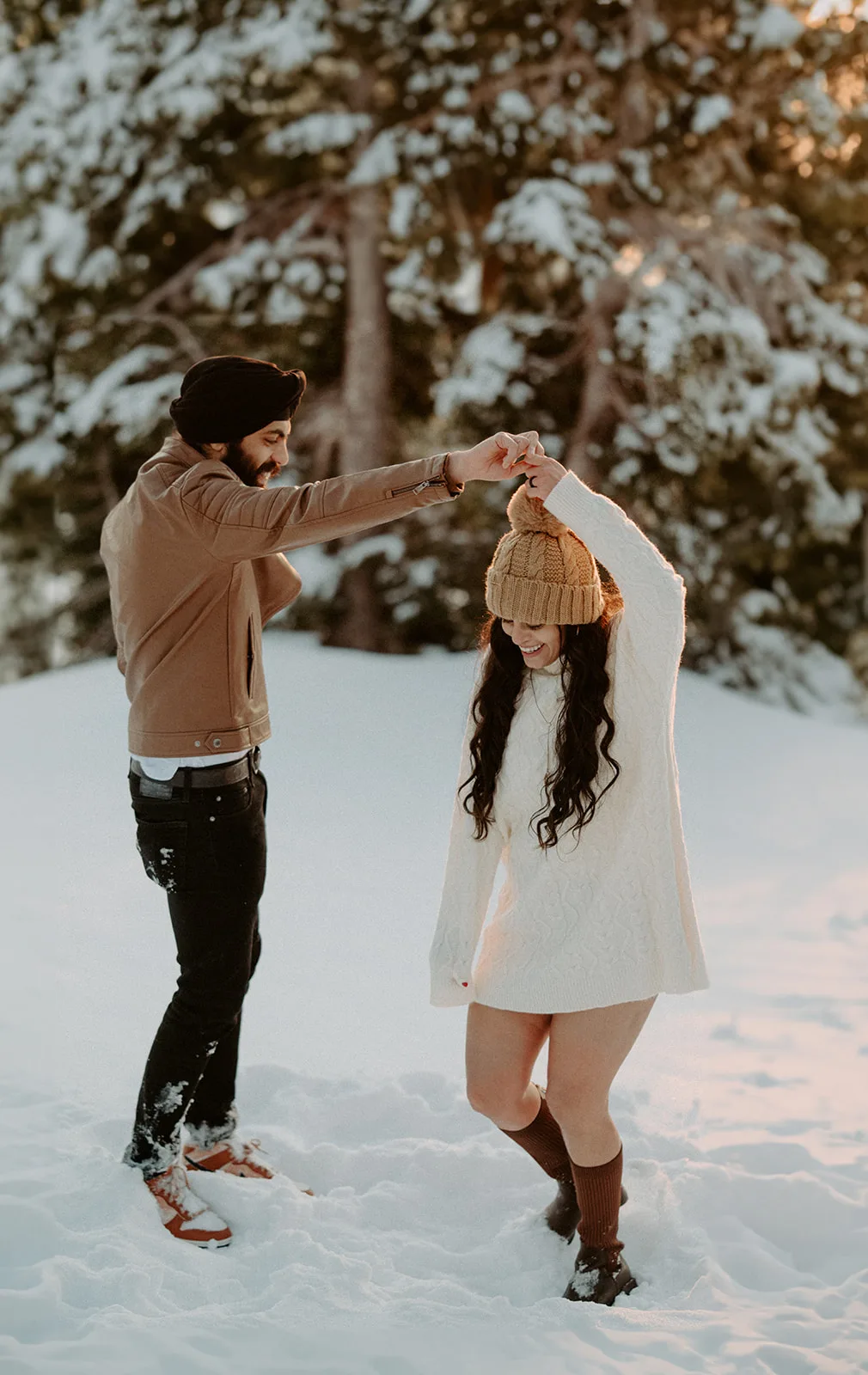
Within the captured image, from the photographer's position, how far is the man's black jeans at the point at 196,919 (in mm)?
2889

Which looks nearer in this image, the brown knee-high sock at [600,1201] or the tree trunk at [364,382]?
the brown knee-high sock at [600,1201]

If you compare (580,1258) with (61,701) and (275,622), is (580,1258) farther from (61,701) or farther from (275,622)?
(275,622)

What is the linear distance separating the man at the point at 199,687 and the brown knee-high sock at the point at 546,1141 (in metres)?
0.64

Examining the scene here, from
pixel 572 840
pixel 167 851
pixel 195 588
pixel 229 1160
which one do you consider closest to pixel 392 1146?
pixel 229 1160

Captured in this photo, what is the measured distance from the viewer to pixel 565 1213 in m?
3.08

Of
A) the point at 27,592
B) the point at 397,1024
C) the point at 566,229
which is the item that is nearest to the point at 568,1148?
the point at 397,1024

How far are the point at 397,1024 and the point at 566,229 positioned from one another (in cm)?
748

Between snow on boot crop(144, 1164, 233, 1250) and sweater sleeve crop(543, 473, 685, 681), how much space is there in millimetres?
1463

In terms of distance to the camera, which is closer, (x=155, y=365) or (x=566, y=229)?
(x=566, y=229)

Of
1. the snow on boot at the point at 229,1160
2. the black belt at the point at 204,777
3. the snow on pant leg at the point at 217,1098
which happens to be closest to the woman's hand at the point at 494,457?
the black belt at the point at 204,777

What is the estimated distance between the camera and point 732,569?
12414mm

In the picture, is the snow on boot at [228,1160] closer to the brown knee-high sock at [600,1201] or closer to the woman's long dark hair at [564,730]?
the brown knee-high sock at [600,1201]

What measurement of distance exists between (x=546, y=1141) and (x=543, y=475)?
137 cm

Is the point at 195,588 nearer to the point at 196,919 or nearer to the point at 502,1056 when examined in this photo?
the point at 196,919
